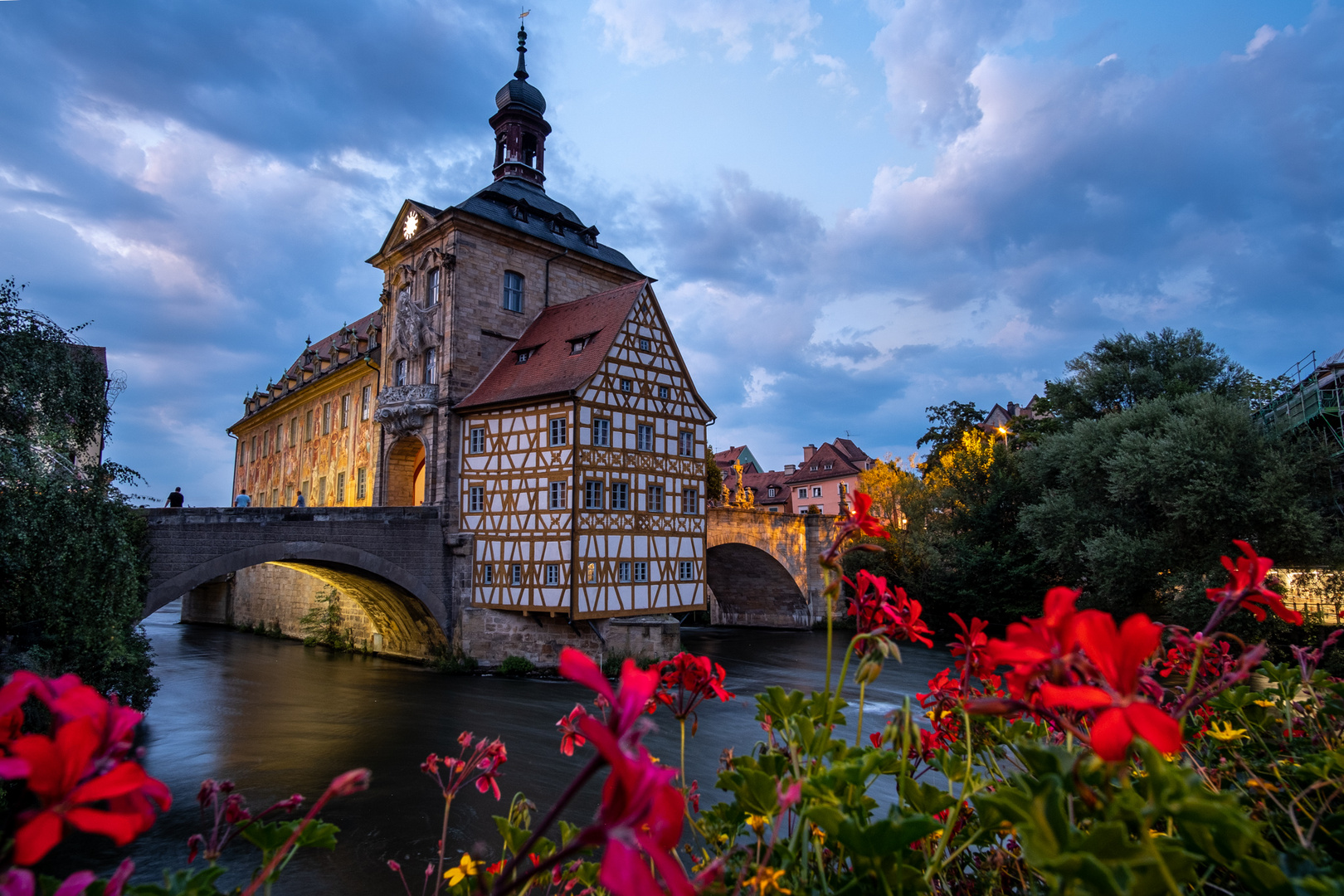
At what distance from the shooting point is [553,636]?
17625 mm

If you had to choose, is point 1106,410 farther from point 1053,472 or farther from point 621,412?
point 621,412

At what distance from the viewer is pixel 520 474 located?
17.9 metres

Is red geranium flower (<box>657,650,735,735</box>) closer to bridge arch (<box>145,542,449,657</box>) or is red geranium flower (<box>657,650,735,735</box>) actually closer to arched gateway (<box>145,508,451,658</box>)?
arched gateway (<box>145,508,451,658</box>)

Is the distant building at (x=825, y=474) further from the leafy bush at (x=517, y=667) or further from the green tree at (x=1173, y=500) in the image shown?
the leafy bush at (x=517, y=667)

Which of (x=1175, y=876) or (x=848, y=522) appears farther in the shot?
(x=848, y=522)

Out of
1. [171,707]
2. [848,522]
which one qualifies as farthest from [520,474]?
[848,522]

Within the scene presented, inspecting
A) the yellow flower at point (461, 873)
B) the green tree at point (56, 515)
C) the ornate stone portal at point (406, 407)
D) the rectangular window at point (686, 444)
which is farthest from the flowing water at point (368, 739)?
the ornate stone portal at point (406, 407)

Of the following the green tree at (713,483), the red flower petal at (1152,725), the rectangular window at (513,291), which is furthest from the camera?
the green tree at (713,483)

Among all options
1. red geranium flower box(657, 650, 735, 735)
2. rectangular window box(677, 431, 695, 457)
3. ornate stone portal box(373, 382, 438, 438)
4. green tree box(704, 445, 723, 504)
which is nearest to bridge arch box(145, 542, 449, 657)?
ornate stone portal box(373, 382, 438, 438)

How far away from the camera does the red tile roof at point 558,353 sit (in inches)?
688

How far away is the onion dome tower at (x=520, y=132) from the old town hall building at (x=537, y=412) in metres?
1.91

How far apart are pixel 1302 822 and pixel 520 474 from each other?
17001mm

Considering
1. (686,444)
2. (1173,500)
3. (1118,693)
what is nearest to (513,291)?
A: (686,444)

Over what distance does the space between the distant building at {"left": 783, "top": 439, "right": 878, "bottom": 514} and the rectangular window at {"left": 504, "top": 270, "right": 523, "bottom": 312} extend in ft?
118
